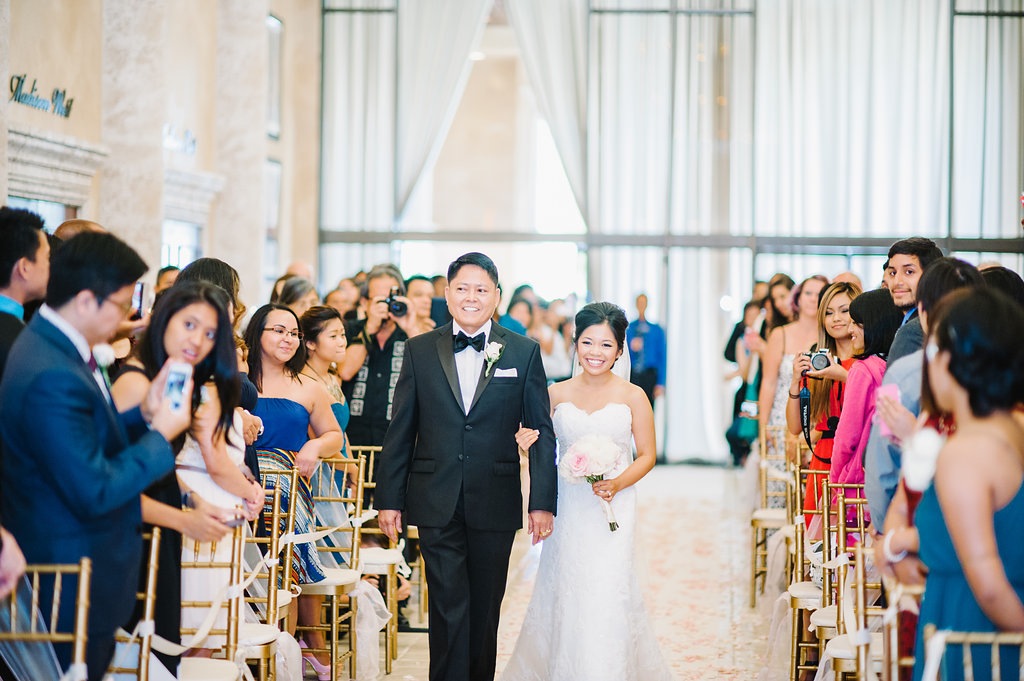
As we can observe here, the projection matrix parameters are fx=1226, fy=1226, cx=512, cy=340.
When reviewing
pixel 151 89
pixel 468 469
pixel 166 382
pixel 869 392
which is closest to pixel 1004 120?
pixel 151 89

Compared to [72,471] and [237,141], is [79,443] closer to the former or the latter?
[72,471]

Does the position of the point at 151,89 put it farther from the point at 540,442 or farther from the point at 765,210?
the point at 765,210

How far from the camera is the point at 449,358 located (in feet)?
14.3

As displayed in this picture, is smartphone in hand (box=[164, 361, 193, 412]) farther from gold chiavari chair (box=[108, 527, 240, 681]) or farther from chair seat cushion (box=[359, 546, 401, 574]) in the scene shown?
chair seat cushion (box=[359, 546, 401, 574])

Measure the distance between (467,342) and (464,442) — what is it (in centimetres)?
35

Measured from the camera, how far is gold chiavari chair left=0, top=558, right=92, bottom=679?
2.66 metres

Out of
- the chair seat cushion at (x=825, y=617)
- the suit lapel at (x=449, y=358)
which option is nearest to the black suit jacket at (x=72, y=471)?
the suit lapel at (x=449, y=358)

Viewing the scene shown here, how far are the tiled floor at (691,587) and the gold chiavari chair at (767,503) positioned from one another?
20cm

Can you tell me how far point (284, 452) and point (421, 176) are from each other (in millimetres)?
8625

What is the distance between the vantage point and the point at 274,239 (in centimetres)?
1251

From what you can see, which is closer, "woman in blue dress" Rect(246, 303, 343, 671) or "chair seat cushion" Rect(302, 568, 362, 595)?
"chair seat cushion" Rect(302, 568, 362, 595)

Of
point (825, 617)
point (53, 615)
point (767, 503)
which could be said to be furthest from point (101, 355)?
point (767, 503)

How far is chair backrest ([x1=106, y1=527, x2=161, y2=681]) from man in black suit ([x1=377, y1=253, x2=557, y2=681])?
1196 millimetres

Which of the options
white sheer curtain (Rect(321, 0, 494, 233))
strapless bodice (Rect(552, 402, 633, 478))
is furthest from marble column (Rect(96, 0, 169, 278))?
white sheer curtain (Rect(321, 0, 494, 233))
